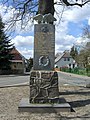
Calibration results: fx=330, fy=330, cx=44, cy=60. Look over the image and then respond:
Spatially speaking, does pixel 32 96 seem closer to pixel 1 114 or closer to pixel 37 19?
pixel 1 114

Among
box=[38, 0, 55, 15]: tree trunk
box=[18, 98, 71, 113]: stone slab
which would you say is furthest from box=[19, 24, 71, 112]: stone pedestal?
box=[38, 0, 55, 15]: tree trunk

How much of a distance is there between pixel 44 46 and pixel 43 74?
3.51 ft

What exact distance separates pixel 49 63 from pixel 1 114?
115 inches

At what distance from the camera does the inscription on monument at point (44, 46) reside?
40.4 ft

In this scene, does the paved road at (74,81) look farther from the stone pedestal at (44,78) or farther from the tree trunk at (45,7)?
the stone pedestal at (44,78)

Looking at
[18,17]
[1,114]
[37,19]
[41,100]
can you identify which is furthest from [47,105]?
[18,17]

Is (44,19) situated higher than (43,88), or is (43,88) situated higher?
(44,19)

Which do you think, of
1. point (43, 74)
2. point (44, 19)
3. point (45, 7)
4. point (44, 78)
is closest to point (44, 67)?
point (43, 74)

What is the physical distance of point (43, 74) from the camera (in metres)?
12.0

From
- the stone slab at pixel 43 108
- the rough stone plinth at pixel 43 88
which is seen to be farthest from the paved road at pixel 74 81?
the stone slab at pixel 43 108

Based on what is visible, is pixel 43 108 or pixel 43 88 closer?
pixel 43 108

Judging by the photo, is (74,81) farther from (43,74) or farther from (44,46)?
(43,74)

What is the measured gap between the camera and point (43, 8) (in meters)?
14.1

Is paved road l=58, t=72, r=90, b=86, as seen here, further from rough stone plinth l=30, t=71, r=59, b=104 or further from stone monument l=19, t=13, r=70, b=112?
rough stone plinth l=30, t=71, r=59, b=104
